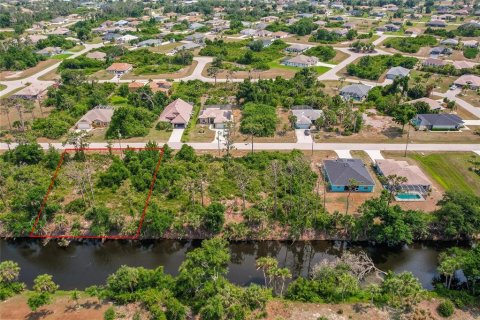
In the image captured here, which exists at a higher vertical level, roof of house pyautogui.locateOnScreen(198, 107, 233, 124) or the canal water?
roof of house pyautogui.locateOnScreen(198, 107, 233, 124)

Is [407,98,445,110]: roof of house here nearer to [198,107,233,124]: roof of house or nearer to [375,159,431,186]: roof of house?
[375,159,431,186]: roof of house

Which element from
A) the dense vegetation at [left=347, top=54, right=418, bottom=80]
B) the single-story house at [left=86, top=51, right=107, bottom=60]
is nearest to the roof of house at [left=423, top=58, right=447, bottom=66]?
the dense vegetation at [left=347, top=54, right=418, bottom=80]

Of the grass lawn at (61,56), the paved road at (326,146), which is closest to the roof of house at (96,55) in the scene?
the grass lawn at (61,56)

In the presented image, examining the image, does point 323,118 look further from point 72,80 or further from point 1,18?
point 1,18

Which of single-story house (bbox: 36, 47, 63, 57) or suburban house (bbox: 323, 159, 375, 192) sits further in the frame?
single-story house (bbox: 36, 47, 63, 57)

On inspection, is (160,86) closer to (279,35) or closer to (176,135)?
(176,135)

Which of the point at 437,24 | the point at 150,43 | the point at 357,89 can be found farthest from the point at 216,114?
the point at 437,24

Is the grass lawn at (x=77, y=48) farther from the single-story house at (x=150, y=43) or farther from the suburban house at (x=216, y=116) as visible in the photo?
the suburban house at (x=216, y=116)
